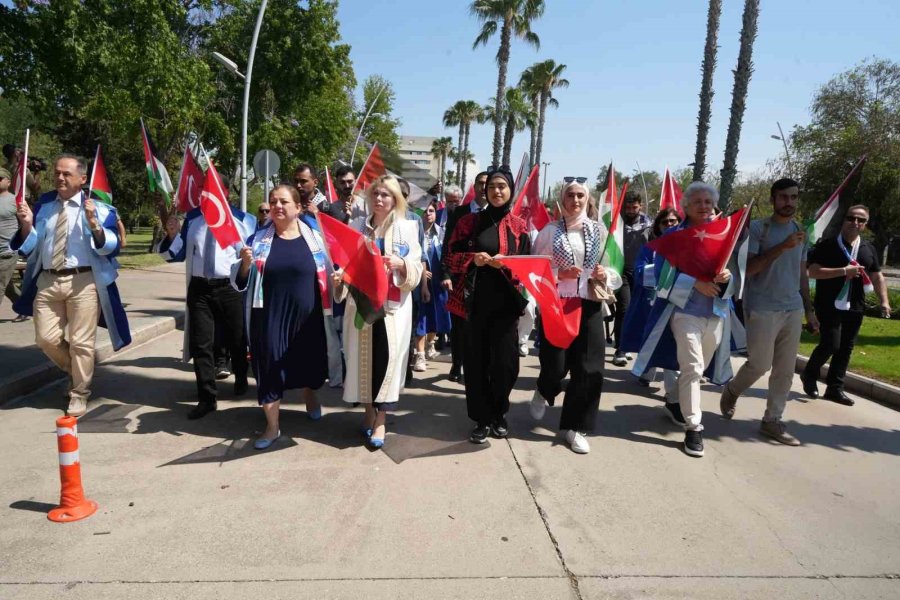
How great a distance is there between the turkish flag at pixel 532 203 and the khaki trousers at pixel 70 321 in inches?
146

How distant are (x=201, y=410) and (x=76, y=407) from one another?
3.21ft

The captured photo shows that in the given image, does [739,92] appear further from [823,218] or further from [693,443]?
[693,443]

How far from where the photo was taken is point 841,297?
647 centimetres

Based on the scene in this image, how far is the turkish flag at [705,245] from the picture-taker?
179 inches

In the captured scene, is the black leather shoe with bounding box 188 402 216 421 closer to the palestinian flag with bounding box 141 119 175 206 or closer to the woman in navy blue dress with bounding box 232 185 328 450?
the woman in navy blue dress with bounding box 232 185 328 450

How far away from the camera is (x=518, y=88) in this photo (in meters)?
42.0

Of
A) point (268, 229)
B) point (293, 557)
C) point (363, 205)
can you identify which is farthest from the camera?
point (363, 205)

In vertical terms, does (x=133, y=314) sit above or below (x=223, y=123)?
below

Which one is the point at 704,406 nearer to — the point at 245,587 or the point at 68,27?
the point at 245,587

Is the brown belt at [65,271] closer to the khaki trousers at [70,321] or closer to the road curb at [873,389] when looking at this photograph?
the khaki trousers at [70,321]

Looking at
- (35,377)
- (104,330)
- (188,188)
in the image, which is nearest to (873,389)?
(188,188)

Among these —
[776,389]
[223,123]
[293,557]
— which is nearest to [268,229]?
[293,557]

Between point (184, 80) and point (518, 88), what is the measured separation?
2999 cm

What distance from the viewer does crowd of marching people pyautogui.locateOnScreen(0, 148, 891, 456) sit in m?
4.55
